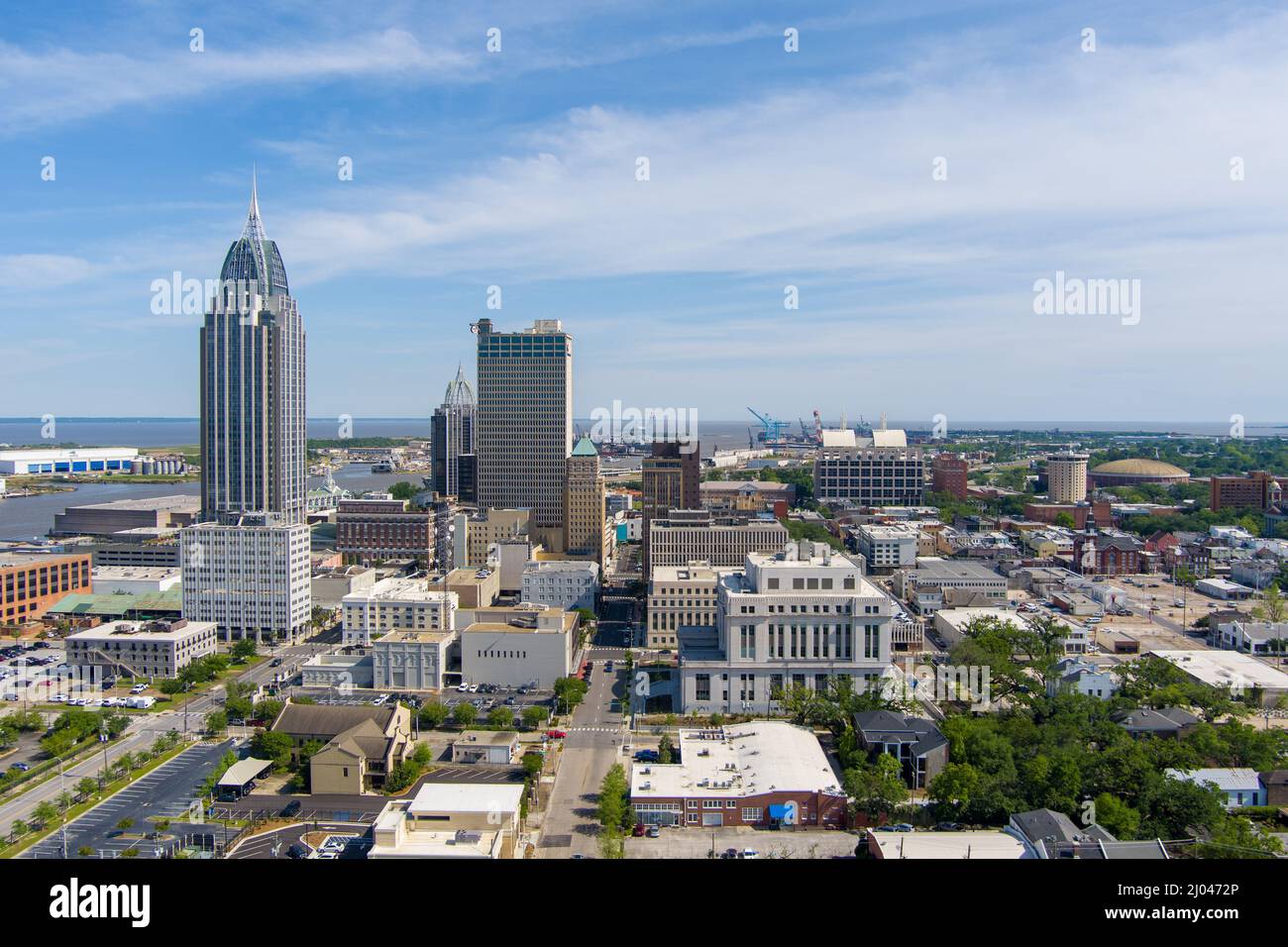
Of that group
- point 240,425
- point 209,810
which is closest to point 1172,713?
point 209,810

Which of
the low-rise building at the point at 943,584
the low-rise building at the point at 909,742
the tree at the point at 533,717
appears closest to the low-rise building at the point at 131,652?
the tree at the point at 533,717

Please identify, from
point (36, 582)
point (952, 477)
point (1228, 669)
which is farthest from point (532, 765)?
point (952, 477)

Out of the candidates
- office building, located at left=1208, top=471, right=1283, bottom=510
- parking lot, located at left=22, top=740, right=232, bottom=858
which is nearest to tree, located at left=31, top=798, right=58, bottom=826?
parking lot, located at left=22, top=740, right=232, bottom=858

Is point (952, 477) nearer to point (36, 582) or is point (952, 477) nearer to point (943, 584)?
point (943, 584)

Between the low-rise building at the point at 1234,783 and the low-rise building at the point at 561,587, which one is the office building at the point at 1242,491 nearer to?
the low-rise building at the point at 561,587
